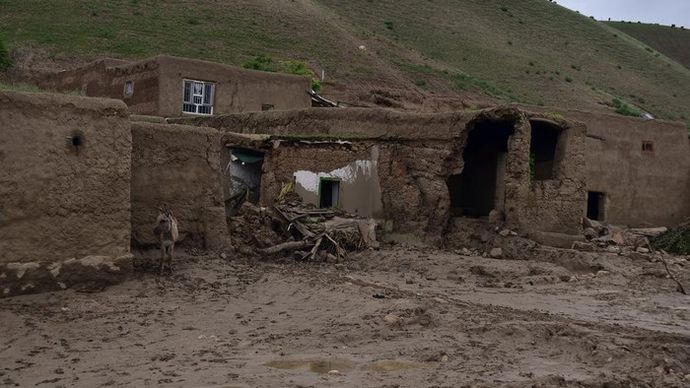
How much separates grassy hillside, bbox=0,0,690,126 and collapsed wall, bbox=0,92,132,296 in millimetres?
30232

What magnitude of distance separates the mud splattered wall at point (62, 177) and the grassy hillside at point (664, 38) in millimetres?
89545

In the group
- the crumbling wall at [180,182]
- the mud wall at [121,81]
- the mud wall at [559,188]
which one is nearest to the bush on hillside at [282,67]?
the mud wall at [121,81]

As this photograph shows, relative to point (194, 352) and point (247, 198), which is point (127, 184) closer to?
point (194, 352)

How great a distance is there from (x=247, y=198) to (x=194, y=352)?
8.96 m

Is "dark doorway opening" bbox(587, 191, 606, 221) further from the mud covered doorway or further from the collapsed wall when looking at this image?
the collapsed wall

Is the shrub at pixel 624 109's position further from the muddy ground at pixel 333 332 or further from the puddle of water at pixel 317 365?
the puddle of water at pixel 317 365

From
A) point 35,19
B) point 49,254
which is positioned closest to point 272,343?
point 49,254

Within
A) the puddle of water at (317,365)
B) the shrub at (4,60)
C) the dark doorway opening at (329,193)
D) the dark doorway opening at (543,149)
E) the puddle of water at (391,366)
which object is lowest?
the puddle of water at (317,365)

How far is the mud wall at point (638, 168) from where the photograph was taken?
2547cm

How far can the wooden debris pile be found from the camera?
617 inches

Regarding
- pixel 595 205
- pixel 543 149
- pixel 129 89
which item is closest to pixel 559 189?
pixel 543 149

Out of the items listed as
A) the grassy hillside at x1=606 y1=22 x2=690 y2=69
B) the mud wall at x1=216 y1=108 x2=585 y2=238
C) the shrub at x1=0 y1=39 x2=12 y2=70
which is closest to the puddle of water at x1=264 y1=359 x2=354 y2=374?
the mud wall at x1=216 y1=108 x2=585 y2=238

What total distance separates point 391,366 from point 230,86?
19.0 metres

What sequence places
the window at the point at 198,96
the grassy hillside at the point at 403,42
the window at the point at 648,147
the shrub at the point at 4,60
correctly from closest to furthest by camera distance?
the window at the point at 198,96
the window at the point at 648,147
the shrub at the point at 4,60
the grassy hillside at the point at 403,42
